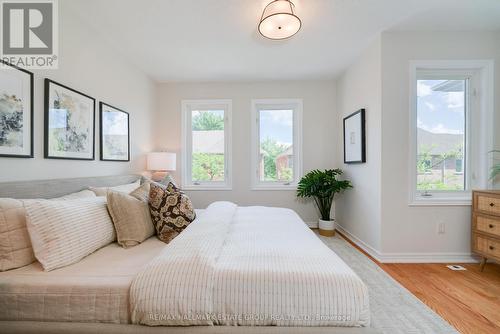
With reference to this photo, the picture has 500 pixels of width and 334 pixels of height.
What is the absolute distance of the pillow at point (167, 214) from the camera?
160 cm

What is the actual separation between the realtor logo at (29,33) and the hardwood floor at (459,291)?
3.51 meters

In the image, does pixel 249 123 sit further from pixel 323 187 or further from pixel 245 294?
pixel 245 294

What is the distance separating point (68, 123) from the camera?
1.91m

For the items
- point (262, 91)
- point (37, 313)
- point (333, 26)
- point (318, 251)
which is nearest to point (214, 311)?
point (318, 251)

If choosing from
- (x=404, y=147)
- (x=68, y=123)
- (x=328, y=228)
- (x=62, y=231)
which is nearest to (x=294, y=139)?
(x=328, y=228)

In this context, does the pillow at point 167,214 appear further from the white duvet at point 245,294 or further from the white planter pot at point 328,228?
the white planter pot at point 328,228

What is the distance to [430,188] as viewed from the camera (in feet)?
8.22

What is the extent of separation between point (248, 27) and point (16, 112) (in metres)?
2.03

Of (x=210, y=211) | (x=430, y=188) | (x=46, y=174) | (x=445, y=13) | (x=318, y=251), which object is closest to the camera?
(x=318, y=251)

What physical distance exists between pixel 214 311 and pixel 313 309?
410 mm

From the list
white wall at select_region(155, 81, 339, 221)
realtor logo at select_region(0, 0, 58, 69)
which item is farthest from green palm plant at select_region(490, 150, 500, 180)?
realtor logo at select_region(0, 0, 58, 69)

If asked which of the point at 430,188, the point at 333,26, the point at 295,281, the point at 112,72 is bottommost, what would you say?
the point at 295,281

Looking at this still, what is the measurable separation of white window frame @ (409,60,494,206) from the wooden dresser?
191 mm

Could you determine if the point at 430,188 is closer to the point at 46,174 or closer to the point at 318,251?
the point at 318,251
